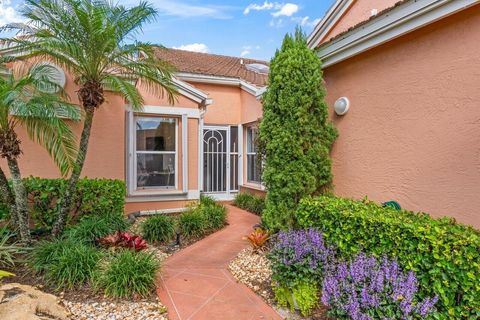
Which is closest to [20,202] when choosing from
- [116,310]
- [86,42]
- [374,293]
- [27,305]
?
[27,305]

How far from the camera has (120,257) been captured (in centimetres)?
494

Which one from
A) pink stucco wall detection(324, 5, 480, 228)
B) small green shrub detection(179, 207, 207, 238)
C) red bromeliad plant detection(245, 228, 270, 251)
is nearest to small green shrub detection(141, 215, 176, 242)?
small green shrub detection(179, 207, 207, 238)

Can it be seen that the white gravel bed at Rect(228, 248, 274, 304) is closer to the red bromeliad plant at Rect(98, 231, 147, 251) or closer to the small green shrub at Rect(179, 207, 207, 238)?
the small green shrub at Rect(179, 207, 207, 238)

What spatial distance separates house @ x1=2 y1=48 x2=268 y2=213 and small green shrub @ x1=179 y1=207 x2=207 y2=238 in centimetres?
199

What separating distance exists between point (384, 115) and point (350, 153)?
44.1 inches

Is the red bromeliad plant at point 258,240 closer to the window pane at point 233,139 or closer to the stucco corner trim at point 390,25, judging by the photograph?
the stucco corner trim at point 390,25

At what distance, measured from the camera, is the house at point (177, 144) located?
8.82 meters

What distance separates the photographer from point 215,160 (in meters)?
13.0

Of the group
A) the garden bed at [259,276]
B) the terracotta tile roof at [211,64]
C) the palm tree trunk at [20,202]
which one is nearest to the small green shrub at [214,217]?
the garden bed at [259,276]

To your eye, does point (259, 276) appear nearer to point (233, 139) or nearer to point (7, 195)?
point (7, 195)

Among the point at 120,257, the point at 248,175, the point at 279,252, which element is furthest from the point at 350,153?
the point at 248,175

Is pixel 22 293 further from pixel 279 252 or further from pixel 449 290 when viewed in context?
pixel 449 290

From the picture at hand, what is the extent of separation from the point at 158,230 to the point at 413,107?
6.20 meters

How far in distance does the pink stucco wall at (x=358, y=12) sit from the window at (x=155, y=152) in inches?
246
